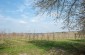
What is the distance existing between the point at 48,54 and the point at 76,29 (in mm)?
3417

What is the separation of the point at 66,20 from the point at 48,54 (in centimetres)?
354

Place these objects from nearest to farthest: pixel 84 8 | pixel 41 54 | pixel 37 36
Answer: pixel 84 8 < pixel 41 54 < pixel 37 36

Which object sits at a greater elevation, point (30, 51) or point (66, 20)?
point (66, 20)

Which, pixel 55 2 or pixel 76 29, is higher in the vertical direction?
pixel 55 2

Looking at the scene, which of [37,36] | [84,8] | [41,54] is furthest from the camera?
[37,36]

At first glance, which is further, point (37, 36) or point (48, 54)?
point (37, 36)

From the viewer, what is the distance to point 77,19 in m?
18.8

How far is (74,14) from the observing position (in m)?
19.0

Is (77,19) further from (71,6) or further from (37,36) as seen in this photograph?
(37,36)

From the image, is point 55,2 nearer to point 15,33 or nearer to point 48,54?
point 48,54

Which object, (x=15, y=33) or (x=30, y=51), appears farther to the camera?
(x=15, y=33)

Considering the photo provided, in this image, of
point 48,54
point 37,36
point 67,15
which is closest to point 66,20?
point 67,15

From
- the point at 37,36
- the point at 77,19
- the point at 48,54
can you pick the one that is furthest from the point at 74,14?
the point at 37,36

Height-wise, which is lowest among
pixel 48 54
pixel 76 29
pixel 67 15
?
pixel 48 54
